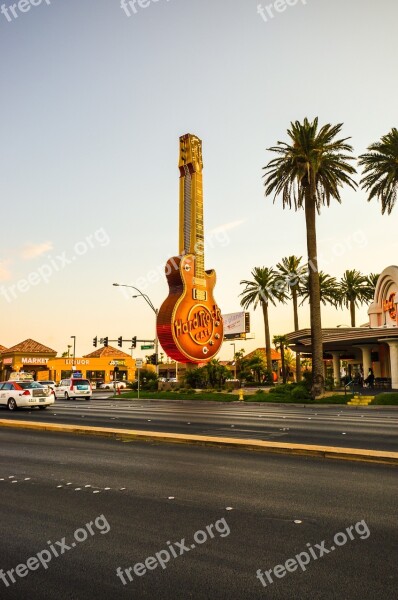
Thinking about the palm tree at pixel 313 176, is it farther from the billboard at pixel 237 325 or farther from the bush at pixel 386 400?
the billboard at pixel 237 325

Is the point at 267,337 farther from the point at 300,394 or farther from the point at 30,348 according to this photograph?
the point at 30,348

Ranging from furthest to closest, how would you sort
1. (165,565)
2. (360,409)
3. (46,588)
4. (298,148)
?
(298,148), (360,409), (165,565), (46,588)

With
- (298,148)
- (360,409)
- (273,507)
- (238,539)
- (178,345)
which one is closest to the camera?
(238,539)

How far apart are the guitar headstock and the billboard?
29017 mm

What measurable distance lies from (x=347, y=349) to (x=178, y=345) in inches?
740

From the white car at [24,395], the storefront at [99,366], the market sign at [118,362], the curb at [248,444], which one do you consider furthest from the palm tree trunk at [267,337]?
the curb at [248,444]

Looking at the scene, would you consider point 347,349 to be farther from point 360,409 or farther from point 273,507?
point 273,507

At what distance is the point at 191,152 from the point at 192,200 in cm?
512

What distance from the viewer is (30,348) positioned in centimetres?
8519

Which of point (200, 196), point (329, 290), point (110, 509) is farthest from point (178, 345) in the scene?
point (110, 509)

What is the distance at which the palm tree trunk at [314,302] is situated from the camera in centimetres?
3341

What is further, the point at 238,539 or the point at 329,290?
the point at 329,290

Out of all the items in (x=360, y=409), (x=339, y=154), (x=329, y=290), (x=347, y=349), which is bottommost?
(x=360, y=409)

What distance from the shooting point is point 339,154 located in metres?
35.4
